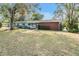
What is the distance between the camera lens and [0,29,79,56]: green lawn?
2.69 m

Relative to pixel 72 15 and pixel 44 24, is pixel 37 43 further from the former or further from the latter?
pixel 72 15

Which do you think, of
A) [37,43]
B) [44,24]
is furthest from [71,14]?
[37,43]

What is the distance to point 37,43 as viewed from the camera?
8.95ft

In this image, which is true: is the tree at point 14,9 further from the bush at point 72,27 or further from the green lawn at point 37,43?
the bush at point 72,27

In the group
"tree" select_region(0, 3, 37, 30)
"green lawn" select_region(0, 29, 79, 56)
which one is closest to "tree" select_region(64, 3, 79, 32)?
"green lawn" select_region(0, 29, 79, 56)

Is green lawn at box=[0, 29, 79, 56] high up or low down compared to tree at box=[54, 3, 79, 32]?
down

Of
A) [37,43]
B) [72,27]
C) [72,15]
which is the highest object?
[72,15]

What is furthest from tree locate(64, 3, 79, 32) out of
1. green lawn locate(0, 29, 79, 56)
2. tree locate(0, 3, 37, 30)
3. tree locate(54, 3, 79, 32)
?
tree locate(0, 3, 37, 30)

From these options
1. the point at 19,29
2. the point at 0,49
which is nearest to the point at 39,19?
the point at 19,29

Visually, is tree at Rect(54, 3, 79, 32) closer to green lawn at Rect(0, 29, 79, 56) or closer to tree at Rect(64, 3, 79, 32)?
tree at Rect(64, 3, 79, 32)

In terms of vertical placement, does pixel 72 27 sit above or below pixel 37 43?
above

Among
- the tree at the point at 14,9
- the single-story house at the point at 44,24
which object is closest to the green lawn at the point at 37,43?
→ the single-story house at the point at 44,24

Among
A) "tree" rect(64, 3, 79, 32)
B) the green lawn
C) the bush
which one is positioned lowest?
the green lawn

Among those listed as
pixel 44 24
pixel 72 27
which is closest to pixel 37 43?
pixel 44 24
